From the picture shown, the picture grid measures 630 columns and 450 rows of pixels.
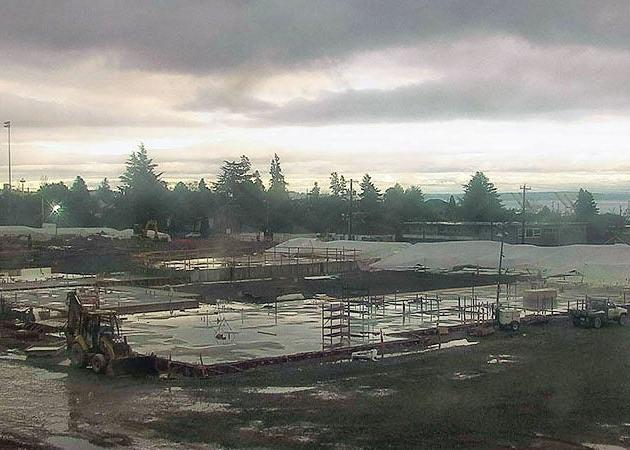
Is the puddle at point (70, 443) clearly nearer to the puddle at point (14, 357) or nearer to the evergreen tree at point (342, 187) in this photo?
the puddle at point (14, 357)

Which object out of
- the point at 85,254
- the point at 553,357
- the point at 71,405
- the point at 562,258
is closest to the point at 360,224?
the point at 85,254

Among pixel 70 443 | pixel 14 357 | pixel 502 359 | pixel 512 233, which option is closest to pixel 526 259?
pixel 512 233

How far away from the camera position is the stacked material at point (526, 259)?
1629 inches

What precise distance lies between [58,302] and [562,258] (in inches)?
1023

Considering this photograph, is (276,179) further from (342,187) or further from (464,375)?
(464,375)

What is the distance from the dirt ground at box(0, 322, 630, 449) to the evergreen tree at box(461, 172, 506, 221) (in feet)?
206

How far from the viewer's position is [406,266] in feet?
160

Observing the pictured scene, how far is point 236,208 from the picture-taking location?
86750mm

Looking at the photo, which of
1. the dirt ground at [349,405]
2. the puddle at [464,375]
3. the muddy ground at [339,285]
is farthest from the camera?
the muddy ground at [339,285]

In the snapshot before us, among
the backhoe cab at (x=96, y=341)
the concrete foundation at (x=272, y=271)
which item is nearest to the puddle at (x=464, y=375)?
the backhoe cab at (x=96, y=341)

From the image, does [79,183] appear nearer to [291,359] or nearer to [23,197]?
[23,197]

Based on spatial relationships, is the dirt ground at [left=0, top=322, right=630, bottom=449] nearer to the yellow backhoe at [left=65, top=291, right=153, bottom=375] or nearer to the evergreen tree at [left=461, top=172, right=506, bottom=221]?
the yellow backhoe at [left=65, top=291, right=153, bottom=375]

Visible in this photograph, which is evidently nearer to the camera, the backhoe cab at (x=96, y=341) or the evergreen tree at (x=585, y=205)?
the backhoe cab at (x=96, y=341)

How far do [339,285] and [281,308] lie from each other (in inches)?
348
